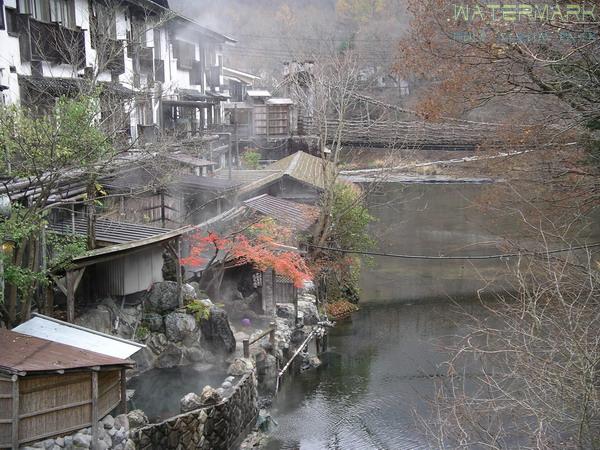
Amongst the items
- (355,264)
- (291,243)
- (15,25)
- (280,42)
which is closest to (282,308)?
(291,243)

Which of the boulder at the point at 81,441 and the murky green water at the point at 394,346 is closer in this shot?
the boulder at the point at 81,441

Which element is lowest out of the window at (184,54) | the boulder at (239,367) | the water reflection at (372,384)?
the water reflection at (372,384)

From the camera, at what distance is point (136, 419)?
1049 centimetres

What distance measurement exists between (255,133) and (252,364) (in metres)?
23.3

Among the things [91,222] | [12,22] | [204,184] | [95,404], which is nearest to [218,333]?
[91,222]

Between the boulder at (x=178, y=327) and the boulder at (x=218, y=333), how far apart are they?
0.35m

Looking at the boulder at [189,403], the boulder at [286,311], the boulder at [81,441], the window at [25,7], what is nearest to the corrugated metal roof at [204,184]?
the boulder at [286,311]

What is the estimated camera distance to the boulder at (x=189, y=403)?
1138cm

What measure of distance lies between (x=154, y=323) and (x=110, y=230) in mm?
2266

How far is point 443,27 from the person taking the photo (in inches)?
484

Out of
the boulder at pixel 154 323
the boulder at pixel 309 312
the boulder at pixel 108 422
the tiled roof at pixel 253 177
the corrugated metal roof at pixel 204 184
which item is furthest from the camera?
the tiled roof at pixel 253 177

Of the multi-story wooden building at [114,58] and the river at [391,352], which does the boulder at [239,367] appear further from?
the multi-story wooden building at [114,58]

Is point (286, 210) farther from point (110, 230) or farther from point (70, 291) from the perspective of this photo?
point (70, 291)

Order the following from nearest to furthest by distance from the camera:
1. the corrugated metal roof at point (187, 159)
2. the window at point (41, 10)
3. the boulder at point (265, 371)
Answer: the boulder at point (265, 371)
the window at point (41, 10)
the corrugated metal roof at point (187, 159)
